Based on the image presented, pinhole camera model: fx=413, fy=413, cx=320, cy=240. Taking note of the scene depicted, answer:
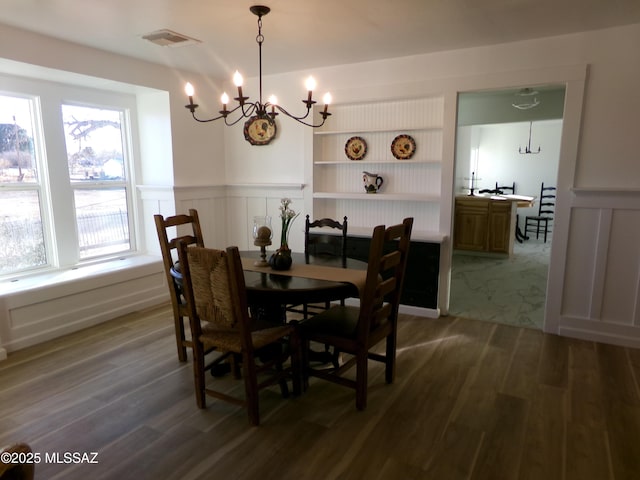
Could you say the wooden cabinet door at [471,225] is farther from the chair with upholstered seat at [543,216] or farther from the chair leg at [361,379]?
the chair leg at [361,379]

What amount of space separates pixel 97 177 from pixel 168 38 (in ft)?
5.68

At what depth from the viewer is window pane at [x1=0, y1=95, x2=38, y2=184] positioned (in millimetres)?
3430

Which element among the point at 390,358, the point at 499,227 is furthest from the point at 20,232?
the point at 499,227

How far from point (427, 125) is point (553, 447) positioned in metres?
2.82

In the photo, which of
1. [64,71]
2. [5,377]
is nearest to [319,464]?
[5,377]

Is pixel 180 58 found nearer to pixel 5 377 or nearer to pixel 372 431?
pixel 5 377

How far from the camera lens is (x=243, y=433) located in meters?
2.18

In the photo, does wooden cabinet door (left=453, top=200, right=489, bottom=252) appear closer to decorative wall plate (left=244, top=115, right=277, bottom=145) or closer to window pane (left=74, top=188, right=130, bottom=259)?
decorative wall plate (left=244, top=115, right=277, bottom=145)

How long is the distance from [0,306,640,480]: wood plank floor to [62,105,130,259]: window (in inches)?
52.1

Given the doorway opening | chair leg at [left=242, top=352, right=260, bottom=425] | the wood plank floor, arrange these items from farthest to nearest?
the doorway opening
chair leg at [left=242, top=352, right=260, bottom=425]
the wood plank floor

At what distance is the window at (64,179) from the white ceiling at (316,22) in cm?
77

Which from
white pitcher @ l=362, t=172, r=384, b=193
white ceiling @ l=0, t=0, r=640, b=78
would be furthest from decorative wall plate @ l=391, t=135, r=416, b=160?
white ceiling @ l=0, t=0, r=640, b=78

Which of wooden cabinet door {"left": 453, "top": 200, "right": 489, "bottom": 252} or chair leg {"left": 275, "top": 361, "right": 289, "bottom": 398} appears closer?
chair leg {"left": 275, "top": 361, "right": 289, "bottom": 398}

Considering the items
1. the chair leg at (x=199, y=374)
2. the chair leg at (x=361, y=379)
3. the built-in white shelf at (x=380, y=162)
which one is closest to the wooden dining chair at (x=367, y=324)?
the chair leg at (x=361, y=379)
